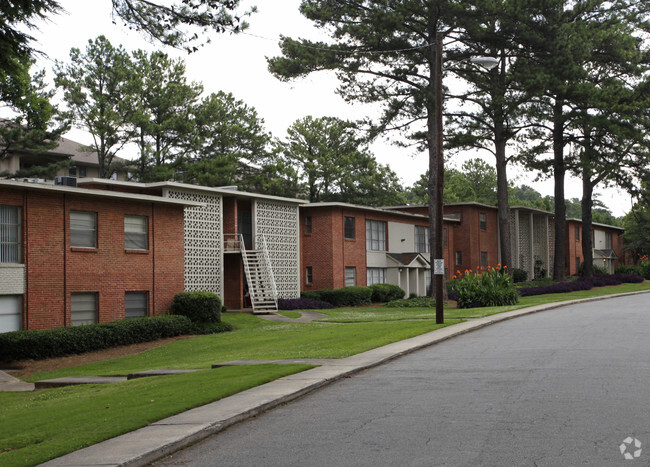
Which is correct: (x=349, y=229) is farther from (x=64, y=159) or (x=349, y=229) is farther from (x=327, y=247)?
(x=64, y=159)

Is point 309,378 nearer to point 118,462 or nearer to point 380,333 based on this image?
point 118,462

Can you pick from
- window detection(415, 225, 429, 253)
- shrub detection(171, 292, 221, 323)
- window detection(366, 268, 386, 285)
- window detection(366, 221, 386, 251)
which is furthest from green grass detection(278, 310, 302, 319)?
window detection(415, 225, 429, 253)

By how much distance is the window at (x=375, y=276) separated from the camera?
47.7m

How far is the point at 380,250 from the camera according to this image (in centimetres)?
4884

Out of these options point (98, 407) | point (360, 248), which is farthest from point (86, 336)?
point (360, 248)

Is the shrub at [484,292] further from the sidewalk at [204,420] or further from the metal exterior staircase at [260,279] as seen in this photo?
the sidewalk at [204,420]

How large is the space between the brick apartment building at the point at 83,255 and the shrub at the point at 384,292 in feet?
54.9

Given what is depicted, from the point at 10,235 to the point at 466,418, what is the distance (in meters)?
20.3

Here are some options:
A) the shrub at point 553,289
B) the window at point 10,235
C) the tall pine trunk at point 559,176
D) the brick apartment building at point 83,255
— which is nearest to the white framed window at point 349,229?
the shrub at point 553,289

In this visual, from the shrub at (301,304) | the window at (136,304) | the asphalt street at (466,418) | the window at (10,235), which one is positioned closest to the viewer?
the asphalt street at (466,418)

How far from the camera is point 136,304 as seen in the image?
29.2 metres

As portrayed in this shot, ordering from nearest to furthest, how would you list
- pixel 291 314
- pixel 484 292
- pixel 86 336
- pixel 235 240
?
pixel 86 336, pixel 484 292, pixel 291 314, pixel 235 240

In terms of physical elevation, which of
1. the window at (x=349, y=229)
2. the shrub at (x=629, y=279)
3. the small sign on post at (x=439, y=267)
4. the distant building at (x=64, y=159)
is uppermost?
the distant building at (x=64, y=159)

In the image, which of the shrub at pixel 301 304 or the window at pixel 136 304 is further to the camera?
the shrub at pixel 301 304
